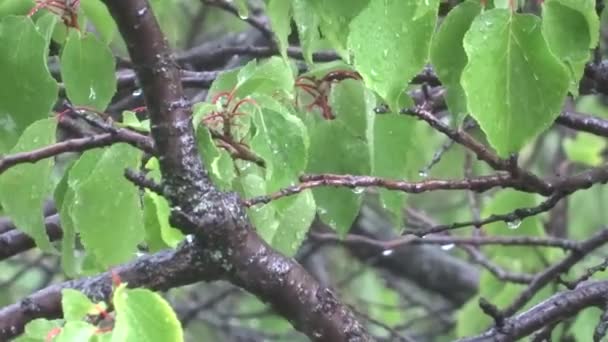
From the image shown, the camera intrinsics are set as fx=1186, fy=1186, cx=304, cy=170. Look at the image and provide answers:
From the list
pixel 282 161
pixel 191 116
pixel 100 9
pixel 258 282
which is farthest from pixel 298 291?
pixel 100 9

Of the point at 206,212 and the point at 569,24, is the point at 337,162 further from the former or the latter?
the point at 569,24

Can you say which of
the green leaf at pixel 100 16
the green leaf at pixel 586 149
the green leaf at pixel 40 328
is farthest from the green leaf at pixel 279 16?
the green leaf at pixel 586 149

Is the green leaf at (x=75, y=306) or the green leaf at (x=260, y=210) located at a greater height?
the green leaf at (x=75, y=306)

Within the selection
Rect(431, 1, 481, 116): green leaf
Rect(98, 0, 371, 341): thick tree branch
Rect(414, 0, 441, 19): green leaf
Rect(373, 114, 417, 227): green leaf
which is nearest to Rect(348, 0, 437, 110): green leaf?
Rect(414, 0, 441, 19): green leaf

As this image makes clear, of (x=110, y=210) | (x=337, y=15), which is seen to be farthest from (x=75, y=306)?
(x=337, y=15)

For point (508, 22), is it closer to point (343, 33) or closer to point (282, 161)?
point (343, 33)

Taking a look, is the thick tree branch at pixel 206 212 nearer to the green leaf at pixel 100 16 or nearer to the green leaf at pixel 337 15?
the green leaf at pixel 337 15
